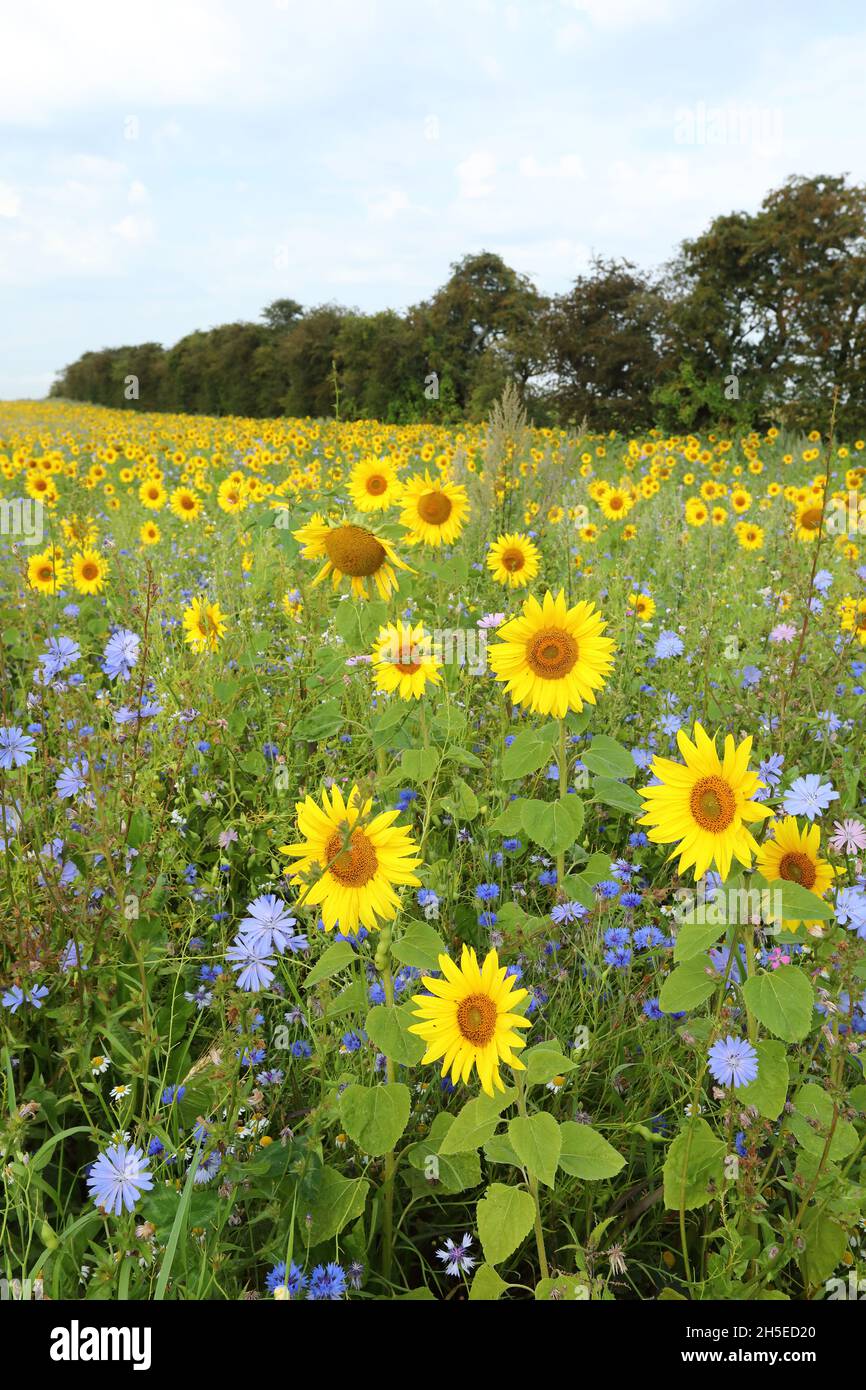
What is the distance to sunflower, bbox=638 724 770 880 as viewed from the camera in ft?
4.09

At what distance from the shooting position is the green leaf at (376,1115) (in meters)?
1.34

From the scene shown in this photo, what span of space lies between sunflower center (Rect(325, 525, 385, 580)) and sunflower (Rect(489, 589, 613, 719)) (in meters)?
0.44

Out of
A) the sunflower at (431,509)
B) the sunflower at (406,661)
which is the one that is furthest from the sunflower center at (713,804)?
the sunflower at (431,509)

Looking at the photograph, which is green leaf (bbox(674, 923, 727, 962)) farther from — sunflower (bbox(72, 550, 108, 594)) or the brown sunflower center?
sunflower (bbox(72, 550, 108, 594))

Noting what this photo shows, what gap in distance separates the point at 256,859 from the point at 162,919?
411mm

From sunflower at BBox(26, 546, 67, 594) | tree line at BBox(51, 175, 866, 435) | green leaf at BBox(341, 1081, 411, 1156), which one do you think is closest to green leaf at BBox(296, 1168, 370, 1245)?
green leaf at BBox(341, 1081, 411, 1156)

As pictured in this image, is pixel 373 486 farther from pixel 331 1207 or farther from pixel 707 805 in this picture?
pixel 331 1207

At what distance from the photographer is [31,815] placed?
2.12m

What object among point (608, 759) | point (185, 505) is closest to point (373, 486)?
point (608, 759)

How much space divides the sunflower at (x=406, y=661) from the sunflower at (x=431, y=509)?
1184 millimetres

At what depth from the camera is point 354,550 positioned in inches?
76.9

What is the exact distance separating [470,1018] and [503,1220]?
0.30m

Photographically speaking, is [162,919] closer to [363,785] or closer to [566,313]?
[363,785]

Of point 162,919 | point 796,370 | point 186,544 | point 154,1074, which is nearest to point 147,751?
point 162,919
